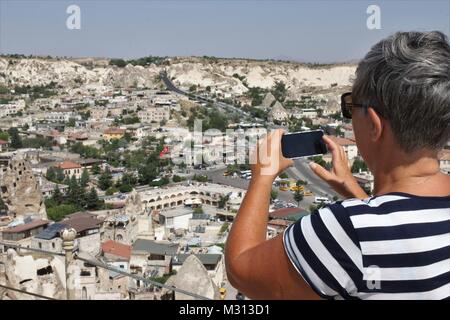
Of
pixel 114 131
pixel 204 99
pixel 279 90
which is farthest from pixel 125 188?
pixel 279 90

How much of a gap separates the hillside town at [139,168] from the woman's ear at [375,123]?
0.21 ft

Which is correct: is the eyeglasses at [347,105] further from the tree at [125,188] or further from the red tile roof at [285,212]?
the tree at [125,188]

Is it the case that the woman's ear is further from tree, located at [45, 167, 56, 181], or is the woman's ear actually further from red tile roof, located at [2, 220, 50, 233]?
tree, located at [45, 167, 56, 181]

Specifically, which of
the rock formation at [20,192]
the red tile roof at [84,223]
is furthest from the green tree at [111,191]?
the red tile roof at [84,223]

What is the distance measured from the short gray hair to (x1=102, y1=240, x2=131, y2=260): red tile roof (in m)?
5.66

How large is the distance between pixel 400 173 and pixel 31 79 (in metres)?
31.2

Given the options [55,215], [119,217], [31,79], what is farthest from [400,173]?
[31,79]

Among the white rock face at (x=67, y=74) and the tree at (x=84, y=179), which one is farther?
the white rock face at (x=67, y=74)

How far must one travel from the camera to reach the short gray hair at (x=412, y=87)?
0.40 meters

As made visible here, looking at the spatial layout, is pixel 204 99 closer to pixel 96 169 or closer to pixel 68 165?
pixel 96 169

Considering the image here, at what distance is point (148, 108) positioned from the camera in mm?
20703

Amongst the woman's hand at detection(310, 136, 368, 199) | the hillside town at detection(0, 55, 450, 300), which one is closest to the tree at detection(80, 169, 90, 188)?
the hillside town at detection(0, 55, 450, 300)

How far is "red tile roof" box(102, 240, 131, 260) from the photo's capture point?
19.5ft

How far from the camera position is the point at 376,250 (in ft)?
1.24
